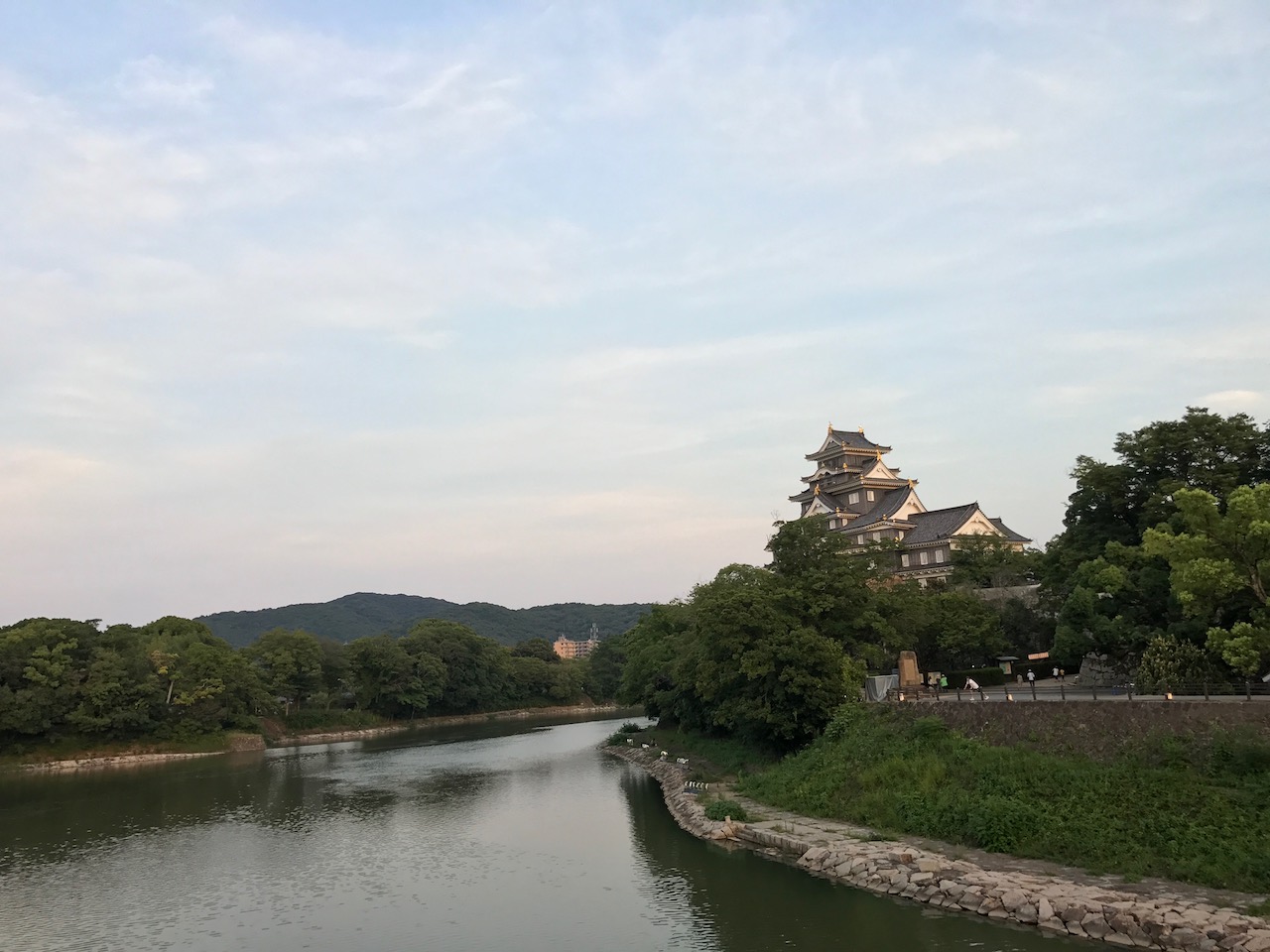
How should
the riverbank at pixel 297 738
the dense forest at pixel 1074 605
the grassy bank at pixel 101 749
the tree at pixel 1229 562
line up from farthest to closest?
the riverbank at pixel 297 738 < the grassy bank at pixel 101 749 < the dense forest at pixel 1074 605 < the tree at pixel 1229 562

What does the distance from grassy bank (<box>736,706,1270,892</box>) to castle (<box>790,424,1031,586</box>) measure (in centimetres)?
2806

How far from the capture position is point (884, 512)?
59.7m

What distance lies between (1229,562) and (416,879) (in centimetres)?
2264

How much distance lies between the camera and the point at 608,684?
104m

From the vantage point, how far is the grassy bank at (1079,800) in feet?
56.6

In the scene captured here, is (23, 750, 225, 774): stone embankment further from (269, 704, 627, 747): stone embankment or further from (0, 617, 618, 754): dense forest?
(269, 704, 627, 747): stone embankment

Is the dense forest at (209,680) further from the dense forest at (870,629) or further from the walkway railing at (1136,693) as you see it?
the walkway railing at (1136,693)

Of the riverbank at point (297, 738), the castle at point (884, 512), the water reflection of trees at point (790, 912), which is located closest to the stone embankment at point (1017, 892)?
the water reflection of trees at point (790, 912)

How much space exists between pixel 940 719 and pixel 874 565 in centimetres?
1237

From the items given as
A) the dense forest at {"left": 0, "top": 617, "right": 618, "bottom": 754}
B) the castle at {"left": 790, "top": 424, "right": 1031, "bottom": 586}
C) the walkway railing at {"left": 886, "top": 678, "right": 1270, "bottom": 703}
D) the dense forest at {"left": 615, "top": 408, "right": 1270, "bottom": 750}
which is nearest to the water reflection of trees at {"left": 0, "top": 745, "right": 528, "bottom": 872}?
the dense forest at {"left": 0, "top": 617, "right": 618, "bottom": 754}

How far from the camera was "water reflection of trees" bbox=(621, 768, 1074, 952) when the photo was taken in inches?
662

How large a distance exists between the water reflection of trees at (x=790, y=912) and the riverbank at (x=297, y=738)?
154ft

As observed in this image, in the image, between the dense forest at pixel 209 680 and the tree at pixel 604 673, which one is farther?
the tree at pixel 604 673

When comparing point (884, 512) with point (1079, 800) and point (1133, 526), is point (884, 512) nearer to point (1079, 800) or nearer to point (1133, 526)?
point (1133, 526)
